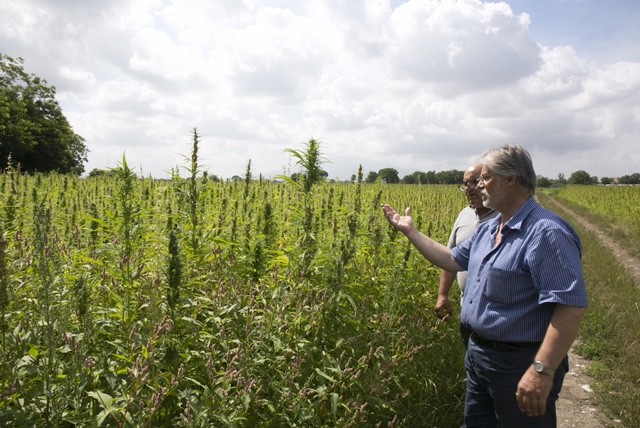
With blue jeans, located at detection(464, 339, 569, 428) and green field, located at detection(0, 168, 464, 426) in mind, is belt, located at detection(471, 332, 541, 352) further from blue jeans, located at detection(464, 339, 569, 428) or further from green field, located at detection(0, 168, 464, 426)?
green field, located at detection(0, 168, 464, 426)

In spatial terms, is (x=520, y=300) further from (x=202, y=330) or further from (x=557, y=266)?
(x=202, y=330)

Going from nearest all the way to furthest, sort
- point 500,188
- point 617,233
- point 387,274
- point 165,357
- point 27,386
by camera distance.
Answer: point 27,386 → point 165,357 → point 500,188 → point 387,274 → point 617,233

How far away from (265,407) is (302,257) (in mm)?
1104

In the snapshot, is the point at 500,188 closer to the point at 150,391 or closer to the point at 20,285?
the point at 150,391

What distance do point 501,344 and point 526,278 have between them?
47 centimetres

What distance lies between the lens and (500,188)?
2.90 meters

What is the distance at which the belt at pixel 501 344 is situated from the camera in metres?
2.74

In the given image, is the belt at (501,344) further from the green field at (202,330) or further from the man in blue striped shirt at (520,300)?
the green field at (202,330)

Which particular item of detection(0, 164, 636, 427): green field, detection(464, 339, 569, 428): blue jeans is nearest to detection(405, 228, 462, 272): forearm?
detection(0, 164, 636, 427): green field

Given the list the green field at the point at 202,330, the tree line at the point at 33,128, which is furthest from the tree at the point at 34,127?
the green field at the point at 202,330

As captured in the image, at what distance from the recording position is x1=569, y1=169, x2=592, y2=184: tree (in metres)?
135

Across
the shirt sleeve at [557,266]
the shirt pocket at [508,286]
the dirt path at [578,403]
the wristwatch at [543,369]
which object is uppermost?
the shirt sleeve at [557,266]

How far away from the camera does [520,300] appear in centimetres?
272

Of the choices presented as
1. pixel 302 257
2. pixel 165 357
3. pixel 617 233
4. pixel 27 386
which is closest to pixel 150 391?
pixel 165 357
